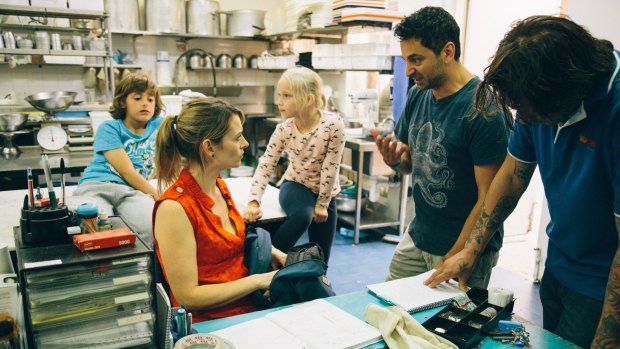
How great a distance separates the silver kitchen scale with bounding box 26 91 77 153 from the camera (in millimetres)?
4270

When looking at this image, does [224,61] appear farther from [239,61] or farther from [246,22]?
[246,22]

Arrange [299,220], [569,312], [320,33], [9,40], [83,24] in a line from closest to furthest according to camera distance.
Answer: [569,312] → [299,220] → [9,40] → [83,24] → [320,33]

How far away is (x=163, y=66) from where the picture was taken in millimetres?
6207

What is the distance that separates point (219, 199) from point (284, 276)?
494 millimetres

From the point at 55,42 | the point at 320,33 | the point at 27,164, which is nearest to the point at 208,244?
the point at 27,164

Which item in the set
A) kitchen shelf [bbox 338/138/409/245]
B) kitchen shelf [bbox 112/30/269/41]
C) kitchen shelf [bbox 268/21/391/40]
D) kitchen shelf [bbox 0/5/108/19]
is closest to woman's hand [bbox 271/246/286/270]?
kitchen shelf [bbox 338/138/409/245]

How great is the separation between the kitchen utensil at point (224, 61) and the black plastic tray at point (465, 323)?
221 inches

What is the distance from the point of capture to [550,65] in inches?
47.3

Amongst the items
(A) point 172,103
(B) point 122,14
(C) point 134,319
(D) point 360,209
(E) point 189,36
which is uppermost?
(B) point 122,14

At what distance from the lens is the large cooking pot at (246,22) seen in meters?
6.28

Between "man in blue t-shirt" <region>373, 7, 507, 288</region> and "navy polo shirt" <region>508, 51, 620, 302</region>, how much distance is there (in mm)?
234

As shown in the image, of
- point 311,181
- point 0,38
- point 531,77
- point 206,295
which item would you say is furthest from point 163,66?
point 531,77

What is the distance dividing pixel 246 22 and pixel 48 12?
8.03ft

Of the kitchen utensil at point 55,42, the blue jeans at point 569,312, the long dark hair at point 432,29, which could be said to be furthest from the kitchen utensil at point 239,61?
the blue jeans at point 569,312
